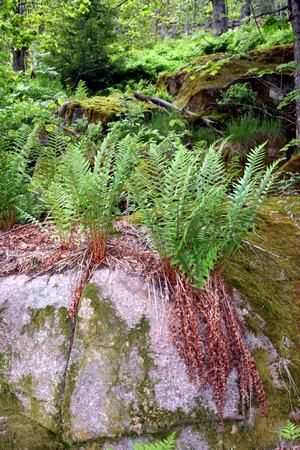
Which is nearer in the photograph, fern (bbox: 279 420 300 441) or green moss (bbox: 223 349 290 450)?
fern (bbox: 279 420 300 441)

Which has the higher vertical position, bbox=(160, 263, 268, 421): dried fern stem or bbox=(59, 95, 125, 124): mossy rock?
bbox=(59, 95, 125, 124): mossy rock

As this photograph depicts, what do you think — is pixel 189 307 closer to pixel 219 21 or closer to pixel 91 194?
pixel 91 194

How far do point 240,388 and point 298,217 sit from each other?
1666mm

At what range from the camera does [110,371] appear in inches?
81.1

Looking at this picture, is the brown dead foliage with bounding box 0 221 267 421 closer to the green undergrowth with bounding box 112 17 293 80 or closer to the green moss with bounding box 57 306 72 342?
the green moss with bounding box 57 306 72 342

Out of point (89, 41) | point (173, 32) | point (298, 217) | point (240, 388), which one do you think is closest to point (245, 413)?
point (240, 388)

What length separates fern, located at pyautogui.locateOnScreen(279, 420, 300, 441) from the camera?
1839 millimetres

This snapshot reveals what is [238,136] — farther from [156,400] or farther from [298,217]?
[156,400]

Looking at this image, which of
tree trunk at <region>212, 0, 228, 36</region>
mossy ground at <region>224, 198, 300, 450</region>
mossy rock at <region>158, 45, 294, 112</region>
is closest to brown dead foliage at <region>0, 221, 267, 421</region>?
mossy ground at <region>224, 198, 300, 450</region>

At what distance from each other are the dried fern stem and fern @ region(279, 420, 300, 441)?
138mm

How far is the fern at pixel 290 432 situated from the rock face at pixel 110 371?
0.08 m

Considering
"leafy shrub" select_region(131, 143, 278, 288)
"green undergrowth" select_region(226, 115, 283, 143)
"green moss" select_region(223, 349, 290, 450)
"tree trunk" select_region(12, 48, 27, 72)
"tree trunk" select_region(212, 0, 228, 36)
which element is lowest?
"green moss" select_region(223, 349, 290, 450)

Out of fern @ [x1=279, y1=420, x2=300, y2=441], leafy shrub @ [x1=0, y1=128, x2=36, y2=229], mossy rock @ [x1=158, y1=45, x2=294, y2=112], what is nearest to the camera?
fern @ [x1=279, y1=420, x2=300, y2=441]

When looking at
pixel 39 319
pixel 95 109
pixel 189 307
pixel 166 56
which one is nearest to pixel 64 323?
pixel 39 319
